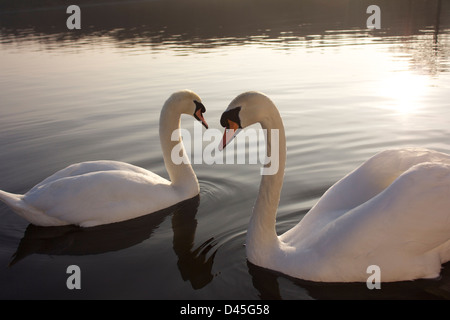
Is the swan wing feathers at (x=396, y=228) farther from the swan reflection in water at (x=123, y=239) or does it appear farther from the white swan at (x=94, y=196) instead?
the white swan at (x=94, y=196)

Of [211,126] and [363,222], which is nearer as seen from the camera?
[363,222]

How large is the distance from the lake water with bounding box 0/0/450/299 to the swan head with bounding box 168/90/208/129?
1147 mm

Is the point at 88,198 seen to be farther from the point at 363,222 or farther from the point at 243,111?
the point at 363,222

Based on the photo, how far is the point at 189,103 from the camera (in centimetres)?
749

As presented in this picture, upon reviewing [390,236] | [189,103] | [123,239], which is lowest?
[123,239]

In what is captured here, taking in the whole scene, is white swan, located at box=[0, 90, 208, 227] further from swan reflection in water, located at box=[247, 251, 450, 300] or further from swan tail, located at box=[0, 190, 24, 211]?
swan reflection in water, located at box=[247, 251, 450, 300]

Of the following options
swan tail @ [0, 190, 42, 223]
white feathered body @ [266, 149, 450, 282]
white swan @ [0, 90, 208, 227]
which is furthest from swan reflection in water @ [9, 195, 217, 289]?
white feathered body @ [266, 149, 450, 282]

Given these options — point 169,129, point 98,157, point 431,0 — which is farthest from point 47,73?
point 431,0

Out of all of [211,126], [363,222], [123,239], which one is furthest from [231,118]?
[211,126]

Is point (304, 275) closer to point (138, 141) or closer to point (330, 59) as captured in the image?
point (138, 141)

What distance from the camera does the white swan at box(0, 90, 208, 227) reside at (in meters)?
6.33

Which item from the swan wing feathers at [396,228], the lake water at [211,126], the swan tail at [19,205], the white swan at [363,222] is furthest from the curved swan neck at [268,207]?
the swan tail at [19,205]

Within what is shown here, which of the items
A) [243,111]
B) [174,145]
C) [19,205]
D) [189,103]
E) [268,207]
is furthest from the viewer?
[174,145]

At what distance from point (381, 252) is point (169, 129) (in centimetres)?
416
